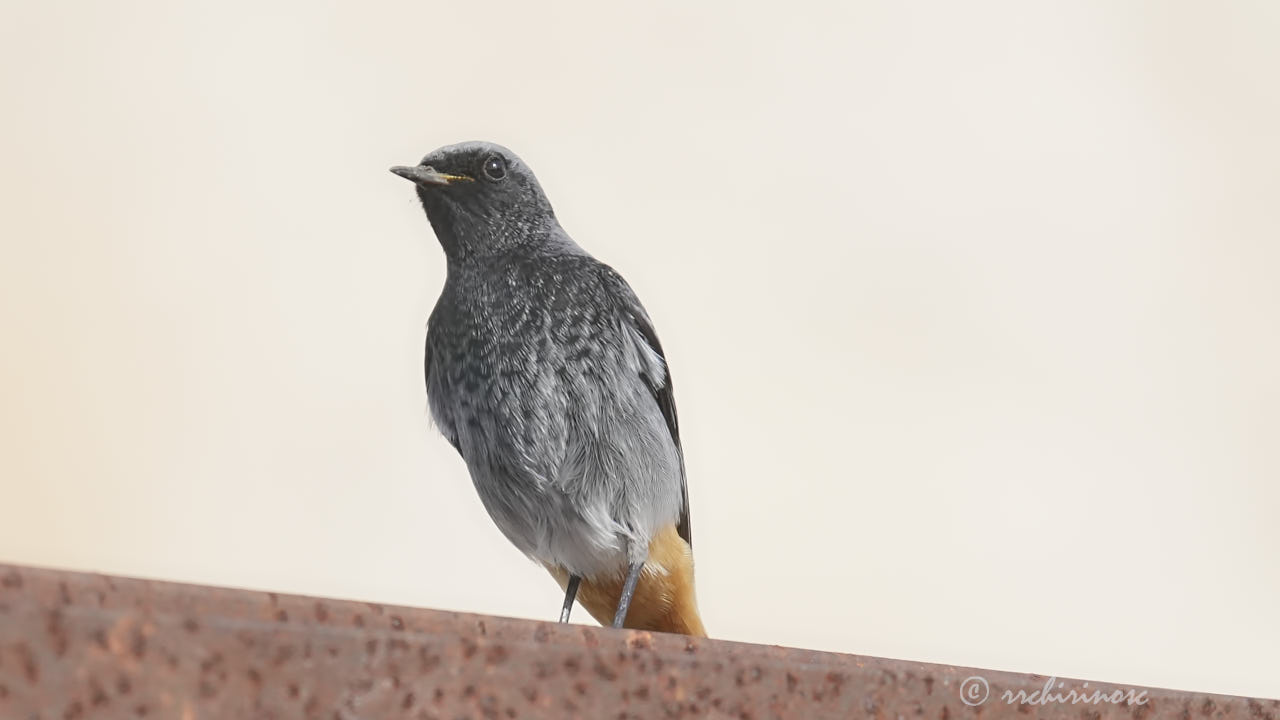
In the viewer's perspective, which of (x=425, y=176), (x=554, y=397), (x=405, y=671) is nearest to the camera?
(x=405, y=671)

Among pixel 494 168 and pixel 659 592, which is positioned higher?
pixel 494 168

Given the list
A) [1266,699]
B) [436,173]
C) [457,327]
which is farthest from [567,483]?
[1266,699]

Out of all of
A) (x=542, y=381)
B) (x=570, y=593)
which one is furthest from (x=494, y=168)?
(x=570, y=593)

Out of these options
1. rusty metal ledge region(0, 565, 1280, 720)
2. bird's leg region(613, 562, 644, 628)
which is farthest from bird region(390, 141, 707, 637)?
rusty metal ledge region(0, 565, 1280, 720)

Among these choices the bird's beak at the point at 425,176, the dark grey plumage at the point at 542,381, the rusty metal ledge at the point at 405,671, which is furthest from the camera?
the bird's beak at the point at 425,176

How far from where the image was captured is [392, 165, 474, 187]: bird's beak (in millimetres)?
2279

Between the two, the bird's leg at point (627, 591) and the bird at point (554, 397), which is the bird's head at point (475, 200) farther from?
the bird's leg at point (627, 591)

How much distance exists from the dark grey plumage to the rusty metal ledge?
980 millimetres

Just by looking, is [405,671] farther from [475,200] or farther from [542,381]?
[475,200]

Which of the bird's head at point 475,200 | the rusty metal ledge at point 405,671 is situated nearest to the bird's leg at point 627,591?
the bird's head at point 475,200

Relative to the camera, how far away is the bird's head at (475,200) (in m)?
2.33

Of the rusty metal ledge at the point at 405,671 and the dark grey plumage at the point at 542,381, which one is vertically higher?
the dark grey plumage at the point at 542,381

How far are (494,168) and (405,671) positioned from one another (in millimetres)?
1534

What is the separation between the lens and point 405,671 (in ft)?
3.26
